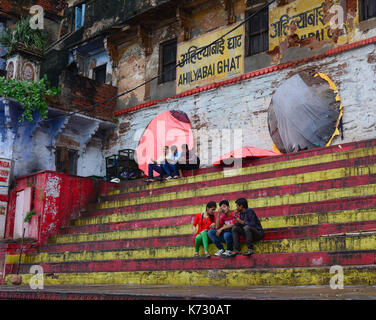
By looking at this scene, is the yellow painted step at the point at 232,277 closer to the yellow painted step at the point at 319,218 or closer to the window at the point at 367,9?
the yellow painted step at the point at 319,218

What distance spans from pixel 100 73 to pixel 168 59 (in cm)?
337

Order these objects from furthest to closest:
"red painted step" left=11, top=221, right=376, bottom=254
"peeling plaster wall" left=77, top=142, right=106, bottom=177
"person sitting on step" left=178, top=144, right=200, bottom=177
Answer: "peeling plaster wall" left=77, top=142, right=106, bottom=177 < "person sitting on step" left=178, top=144, right=200, bottom=177 < "red painted step" left=11, top=221, right=376, bottom=254

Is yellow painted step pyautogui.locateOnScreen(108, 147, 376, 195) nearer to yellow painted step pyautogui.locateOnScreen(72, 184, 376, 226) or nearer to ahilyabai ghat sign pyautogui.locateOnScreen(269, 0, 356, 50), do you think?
yellow painted step pyautogui.locateOnScreen(72, 184, 376, 226)

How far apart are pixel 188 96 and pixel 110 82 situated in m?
3.74

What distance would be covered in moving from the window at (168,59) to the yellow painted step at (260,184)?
16.5ft

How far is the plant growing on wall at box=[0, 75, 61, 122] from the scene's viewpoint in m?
Result: 13.5

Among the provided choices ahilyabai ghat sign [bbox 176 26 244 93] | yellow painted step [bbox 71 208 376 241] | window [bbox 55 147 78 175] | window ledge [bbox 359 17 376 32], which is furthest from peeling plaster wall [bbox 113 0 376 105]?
yellow painted step [bbox 71 208 376 241]

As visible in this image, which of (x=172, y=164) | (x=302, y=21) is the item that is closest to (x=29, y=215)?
(x=172, y=164)

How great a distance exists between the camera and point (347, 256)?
5.73 m

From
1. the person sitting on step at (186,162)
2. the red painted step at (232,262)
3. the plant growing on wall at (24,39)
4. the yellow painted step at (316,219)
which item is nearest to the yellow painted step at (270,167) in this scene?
the person sitting on step at (186,162)

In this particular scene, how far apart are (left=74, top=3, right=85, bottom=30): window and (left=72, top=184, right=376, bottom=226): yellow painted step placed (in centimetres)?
1075

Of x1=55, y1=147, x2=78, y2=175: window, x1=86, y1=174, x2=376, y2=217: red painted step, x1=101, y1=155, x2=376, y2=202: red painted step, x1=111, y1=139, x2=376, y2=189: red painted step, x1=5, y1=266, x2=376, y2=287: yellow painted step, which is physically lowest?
x1=5, y1=266, x2=376, y2=287: yellow painted step

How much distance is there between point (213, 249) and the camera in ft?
25.0
